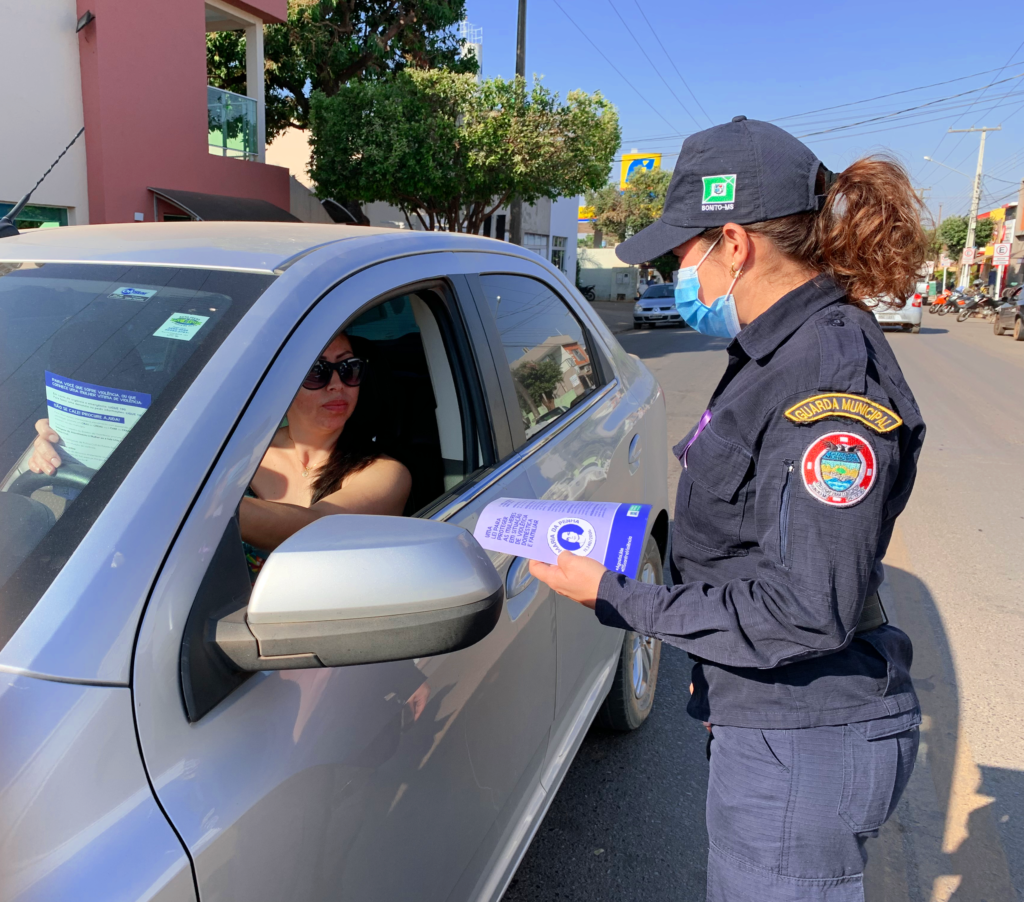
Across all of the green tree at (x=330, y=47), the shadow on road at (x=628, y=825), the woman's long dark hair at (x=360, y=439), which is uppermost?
the green tree at (x=330, y=47)

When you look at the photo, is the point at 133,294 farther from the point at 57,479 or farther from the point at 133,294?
the point at 57,479

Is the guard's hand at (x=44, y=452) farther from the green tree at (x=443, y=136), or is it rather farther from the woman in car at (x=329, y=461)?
the green tree at (x=443, y=136)

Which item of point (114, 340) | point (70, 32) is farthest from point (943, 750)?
point (70, 32)

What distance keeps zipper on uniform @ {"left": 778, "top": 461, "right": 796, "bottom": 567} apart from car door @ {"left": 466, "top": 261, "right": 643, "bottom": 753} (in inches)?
34.4

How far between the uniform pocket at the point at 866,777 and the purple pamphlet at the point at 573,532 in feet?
1.59

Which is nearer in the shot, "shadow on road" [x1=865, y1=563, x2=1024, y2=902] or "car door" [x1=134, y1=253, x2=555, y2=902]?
"car door" [x1=134, y1=253, x2=555, y2=902]

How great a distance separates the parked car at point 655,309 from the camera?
25219 mm

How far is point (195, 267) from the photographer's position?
60.8 inches

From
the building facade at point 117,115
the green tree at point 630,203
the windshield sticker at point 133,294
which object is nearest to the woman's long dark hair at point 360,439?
the windshield sticker at point 133,294

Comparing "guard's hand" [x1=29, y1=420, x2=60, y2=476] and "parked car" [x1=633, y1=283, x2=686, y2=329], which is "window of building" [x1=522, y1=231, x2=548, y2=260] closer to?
"parked car" [x1=633, y1=283, x2=686, y2=329]

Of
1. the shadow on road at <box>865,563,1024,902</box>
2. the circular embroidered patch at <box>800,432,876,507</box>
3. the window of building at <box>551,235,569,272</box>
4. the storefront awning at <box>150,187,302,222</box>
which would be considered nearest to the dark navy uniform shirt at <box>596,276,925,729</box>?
the circular embroidered patch at <box>800,432,876,507</box>

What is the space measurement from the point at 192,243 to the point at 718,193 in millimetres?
1042

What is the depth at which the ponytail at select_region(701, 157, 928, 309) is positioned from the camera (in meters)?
1.34

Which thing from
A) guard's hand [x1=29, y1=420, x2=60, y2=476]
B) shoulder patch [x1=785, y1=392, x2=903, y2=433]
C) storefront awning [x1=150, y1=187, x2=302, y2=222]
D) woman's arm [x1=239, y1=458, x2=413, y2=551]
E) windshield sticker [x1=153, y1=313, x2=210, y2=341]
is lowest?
woman's arm [x1=239, y1=458, x2=413, y2=551]
